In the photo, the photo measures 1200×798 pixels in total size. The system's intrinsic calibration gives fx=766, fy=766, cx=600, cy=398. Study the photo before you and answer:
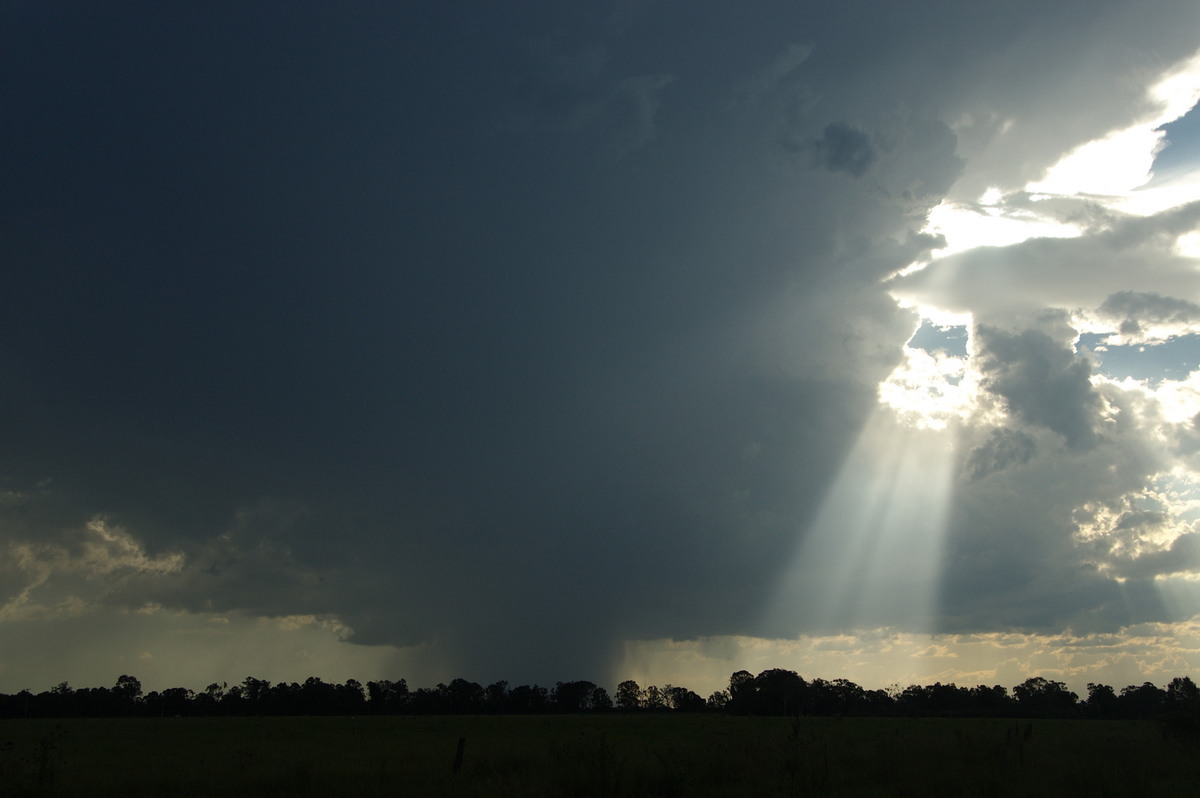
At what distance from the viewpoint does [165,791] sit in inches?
957

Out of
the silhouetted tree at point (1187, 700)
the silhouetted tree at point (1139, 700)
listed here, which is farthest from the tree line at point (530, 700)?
the silhouetted tree at point (1187, 700)

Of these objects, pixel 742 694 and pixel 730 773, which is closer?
pixel 730 773

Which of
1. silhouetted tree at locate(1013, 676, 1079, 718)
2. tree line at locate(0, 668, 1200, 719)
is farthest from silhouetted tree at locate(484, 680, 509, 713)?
silhouetted tree at locate(1013, 676, 1079, 718)

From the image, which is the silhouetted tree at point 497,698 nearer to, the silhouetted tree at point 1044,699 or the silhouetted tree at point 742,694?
the silhouetted tree at point 742,694

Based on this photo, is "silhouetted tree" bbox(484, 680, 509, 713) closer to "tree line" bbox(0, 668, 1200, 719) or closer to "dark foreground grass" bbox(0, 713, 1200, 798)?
"tree line" bbox(0, 668, 1200, 719)

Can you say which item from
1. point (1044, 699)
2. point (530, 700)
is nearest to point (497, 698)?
point (530, 700)

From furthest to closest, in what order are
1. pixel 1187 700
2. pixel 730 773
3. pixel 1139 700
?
pixel 1139 700
pixel 1187 700
pixel 730 773

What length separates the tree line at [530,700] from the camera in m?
156

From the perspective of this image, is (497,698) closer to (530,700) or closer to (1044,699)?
(530,700)

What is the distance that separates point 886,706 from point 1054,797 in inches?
7212

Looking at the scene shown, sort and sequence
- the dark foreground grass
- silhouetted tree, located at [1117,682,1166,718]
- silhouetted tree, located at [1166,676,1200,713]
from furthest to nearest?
silhouetted tree, located at [1117,682,1166,718], silhouetted tree, located at [1166,676,1200,713], the dark foreground grass

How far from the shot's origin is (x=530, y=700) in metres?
189

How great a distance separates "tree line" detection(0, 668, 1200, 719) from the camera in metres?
156

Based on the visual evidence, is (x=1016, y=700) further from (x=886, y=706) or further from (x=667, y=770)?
(x=667, y=770)
